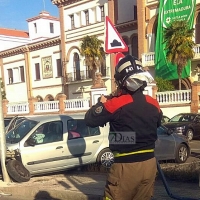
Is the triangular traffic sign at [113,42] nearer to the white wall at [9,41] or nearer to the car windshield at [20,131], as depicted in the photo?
the car windshield at [20,131]

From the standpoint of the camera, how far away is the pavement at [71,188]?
628cm

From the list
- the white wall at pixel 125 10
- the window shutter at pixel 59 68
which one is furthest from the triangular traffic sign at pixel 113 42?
the window shutter at pixel 59 68

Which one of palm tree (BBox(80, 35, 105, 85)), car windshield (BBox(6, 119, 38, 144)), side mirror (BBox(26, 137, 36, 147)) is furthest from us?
palm tree (BBox(80, 35, 105, 85))

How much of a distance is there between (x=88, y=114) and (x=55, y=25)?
59.6 m

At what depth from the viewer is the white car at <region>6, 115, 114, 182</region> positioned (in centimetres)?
839

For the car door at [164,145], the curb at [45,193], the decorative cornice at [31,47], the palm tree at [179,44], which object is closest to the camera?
the curb at [45,193]

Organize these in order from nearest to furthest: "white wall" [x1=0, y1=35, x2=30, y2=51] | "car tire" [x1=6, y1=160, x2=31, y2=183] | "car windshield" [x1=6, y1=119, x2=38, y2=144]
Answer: "car tire" [x1=6, y1=160, x2=31, y2=183]
"car windshield" [x1=6, y1=119, x2=38, y2=144]
"white wall" [x1=0, y1=35, x2=30, y2=51]

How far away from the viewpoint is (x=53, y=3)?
134ft

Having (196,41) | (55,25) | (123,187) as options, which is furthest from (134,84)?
(55,25)

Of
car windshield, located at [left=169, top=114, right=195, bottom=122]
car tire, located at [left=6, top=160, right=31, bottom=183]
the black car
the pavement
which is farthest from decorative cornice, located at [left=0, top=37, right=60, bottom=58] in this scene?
the pavement

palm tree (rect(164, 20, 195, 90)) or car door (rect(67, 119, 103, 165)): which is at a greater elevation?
palm tree (rect(164, 20, 195, 90))

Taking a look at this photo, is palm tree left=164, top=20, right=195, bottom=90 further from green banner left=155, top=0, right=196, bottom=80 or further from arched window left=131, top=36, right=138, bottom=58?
arched window left=131, top=36, right=138, bottom=58

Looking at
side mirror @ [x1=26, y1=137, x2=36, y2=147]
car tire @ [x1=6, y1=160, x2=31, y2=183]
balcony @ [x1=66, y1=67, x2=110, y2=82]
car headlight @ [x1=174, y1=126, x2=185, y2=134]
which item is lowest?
car headlight @ [x1=174, y1=126, x2=185, y2=134]

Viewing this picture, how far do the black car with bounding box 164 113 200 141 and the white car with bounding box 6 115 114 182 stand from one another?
344 inches
